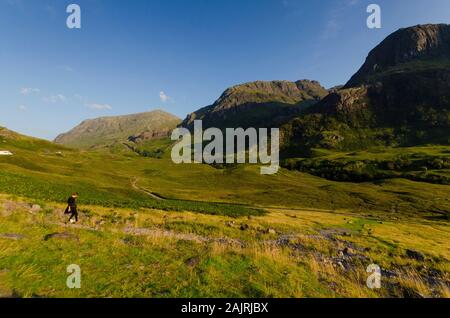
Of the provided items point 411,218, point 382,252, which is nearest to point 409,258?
point 382,252

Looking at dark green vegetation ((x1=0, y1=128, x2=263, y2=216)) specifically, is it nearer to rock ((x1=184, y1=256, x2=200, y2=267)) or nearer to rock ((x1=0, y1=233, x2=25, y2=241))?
rock ((x1=0, y1=233, x2=25, y2=241))

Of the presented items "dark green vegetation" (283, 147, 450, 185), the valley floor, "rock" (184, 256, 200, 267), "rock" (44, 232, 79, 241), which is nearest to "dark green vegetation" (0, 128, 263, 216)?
"rock" (44, 232, 79, 241)

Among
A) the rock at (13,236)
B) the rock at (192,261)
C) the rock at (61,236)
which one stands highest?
the rock at (13,236)

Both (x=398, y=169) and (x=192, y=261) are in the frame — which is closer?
(x=192, y=261)

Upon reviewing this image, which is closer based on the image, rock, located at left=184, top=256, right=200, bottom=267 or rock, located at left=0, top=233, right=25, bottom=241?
rock, located at left=184, top=256, right=200, bottom=267

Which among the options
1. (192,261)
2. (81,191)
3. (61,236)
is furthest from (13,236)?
(81,191)

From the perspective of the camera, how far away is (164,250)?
17.0m

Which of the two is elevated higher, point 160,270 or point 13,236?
point 13,236

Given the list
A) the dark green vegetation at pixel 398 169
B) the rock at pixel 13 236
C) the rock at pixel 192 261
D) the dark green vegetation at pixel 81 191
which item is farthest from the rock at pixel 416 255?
the dark green vegetation at pixel 398 169

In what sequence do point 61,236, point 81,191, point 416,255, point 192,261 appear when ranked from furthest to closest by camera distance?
point 81,191
point 416,255
point 61,236
point 192,261

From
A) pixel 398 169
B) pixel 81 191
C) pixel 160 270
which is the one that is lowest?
pixel 398 169

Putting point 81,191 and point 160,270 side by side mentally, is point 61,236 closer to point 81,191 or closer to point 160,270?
point 160,270

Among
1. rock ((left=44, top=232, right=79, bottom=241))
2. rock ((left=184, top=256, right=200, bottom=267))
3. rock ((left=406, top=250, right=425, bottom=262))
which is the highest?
rock ((left=44, top=232, right=79, bottom=241))

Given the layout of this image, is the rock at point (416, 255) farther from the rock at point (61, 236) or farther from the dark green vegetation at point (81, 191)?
the dark green vegetation at point (81, 191)
